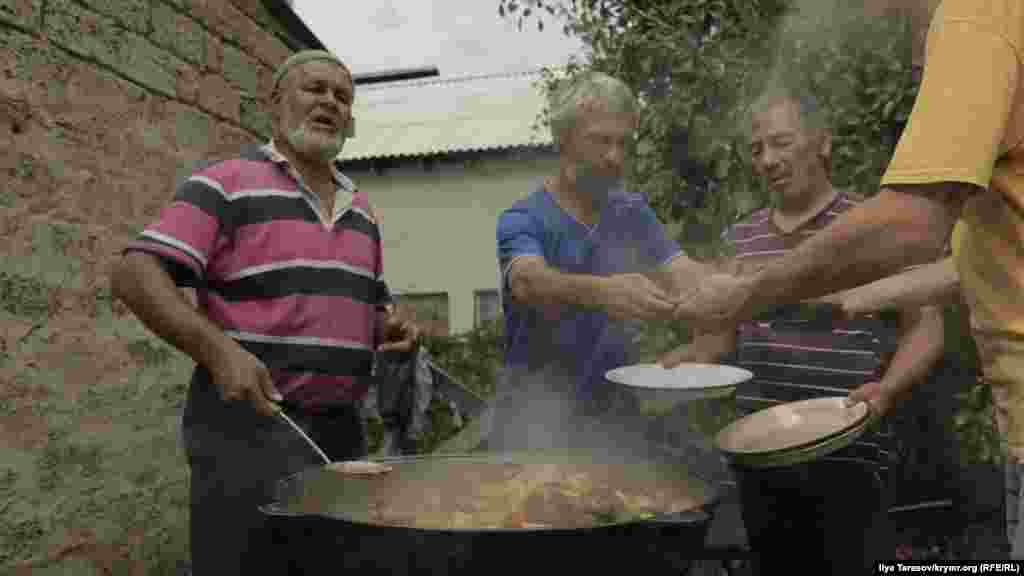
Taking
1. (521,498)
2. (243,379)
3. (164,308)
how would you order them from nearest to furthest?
(521,498) < (243,379) < (164,308)

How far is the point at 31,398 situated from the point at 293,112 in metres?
1.50

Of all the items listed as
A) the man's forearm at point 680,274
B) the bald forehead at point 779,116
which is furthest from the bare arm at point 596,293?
the bald forehead at point 779,116

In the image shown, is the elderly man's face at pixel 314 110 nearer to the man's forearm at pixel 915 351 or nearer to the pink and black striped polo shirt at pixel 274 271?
the pink and black striped polo shirt at pixel 274 271

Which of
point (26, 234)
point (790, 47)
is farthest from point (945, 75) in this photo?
point (790, 47)

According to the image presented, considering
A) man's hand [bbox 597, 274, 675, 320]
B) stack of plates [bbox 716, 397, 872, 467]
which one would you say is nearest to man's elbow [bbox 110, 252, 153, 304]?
man's hand [bbox 597, 274, 675, 320]

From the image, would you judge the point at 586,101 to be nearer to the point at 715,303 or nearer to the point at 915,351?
the point at 715,303

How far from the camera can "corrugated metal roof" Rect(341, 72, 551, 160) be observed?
45.7ft

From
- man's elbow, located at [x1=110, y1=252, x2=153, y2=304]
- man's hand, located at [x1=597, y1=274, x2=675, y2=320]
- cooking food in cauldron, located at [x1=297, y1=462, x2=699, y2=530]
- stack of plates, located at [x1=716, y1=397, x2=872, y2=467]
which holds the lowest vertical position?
cooking food in cauldron, located at [x1=297, y1=462, x2=699, y2=530]

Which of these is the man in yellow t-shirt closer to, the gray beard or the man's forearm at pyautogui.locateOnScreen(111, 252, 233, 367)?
the man's forearm at pyautogui.locateOnScreen(111, 252, 233, 367)

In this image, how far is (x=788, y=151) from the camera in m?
3.16

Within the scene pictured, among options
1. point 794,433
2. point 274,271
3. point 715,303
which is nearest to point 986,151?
point 715,303

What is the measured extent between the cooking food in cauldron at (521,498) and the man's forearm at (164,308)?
526mm

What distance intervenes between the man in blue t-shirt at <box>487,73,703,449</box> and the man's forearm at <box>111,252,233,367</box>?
1013 mm

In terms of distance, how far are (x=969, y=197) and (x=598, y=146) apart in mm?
1445
